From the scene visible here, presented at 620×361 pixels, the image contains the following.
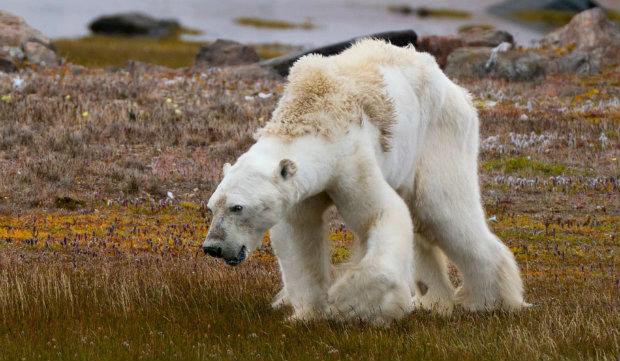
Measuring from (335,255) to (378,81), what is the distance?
16.6ft

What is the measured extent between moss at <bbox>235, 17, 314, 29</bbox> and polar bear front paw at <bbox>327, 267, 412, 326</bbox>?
326ft

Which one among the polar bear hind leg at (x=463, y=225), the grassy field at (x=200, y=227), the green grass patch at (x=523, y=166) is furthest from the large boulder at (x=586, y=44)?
the polar bear hind leg at (x=463, y=225)

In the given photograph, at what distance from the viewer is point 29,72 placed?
29906 mm

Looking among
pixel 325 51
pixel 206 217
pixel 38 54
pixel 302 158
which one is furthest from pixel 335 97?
pixel 325 51

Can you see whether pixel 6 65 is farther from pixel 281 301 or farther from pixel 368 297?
pixel 368 297

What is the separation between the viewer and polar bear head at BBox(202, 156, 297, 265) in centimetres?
764

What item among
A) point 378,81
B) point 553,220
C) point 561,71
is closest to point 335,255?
point 553,220

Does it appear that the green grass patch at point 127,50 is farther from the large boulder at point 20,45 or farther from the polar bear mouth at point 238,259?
the polar bear mouth at point 238,259

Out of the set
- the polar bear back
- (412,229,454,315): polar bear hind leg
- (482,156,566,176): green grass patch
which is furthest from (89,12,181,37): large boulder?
the polar bear back

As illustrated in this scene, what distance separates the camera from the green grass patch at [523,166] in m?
19.1

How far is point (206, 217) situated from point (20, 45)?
1968 centimetres

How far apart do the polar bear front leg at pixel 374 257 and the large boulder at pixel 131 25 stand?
7455 cm

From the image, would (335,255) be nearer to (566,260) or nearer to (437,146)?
(566,260)

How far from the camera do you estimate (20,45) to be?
111 feet
